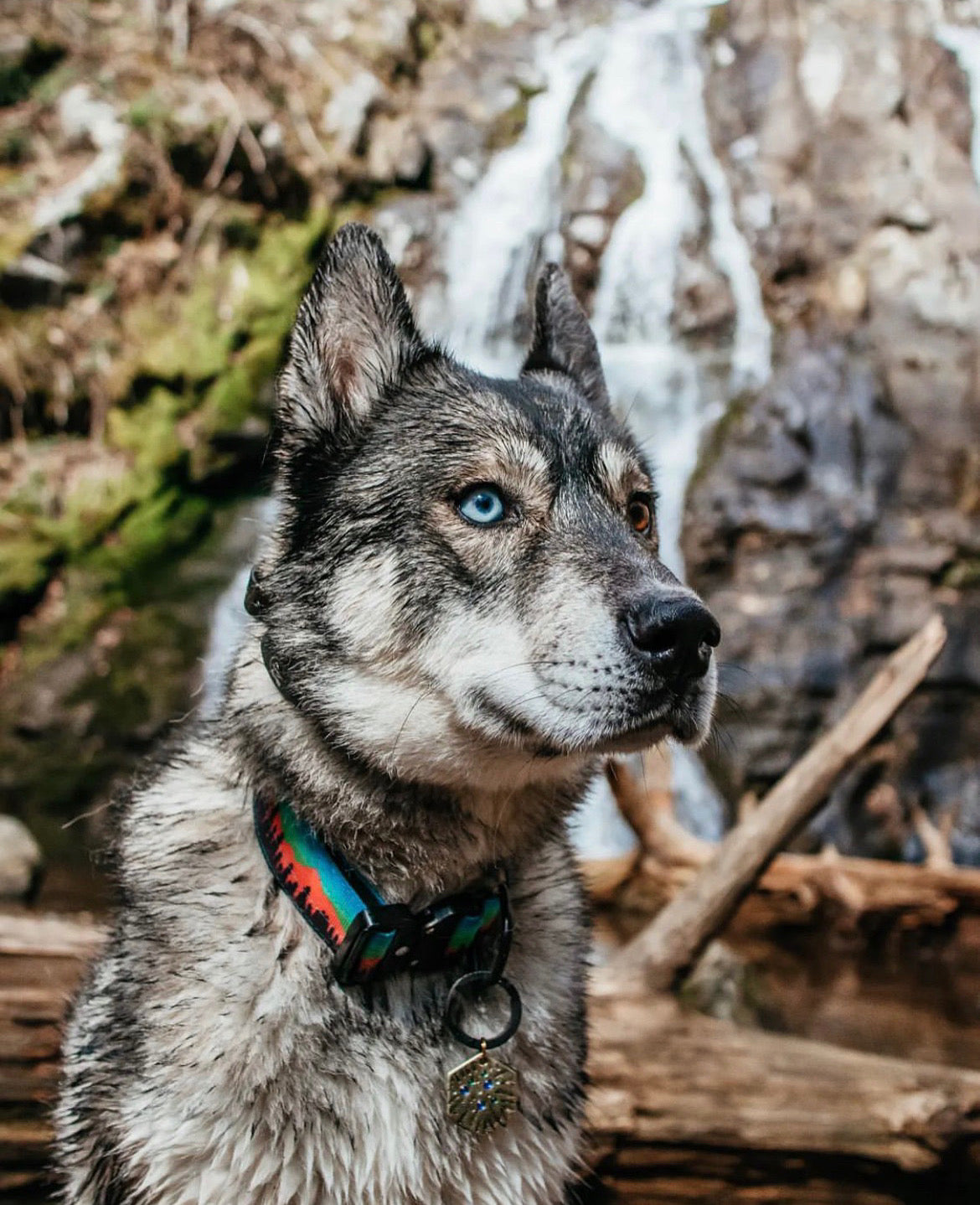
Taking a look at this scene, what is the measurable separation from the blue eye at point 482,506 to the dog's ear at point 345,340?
308 millimetres

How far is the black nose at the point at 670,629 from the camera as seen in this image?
1.76 m

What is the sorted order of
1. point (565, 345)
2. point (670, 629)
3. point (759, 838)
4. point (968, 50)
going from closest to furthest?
point (670, 629)
point (565, 345)
point (759, 838)
point (968, 50)

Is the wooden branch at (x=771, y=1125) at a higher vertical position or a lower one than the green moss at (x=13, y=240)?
lower

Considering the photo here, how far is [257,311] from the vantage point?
8461 millimetres

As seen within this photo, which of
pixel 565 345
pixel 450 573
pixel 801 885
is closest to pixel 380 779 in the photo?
pixel 450 573

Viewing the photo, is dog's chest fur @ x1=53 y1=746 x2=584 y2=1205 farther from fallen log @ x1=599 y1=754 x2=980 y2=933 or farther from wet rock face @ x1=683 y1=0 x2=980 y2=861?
wet rock face @ x1=683 y1=0 x2=980 y2=861

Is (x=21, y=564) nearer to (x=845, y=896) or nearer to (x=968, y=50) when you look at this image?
(x=845, y=896)

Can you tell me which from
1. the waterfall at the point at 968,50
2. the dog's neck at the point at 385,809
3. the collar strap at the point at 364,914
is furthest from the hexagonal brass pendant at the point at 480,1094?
the waterfall at the point at 968,50

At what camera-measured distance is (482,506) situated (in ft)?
6.68

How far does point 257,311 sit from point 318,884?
7.31 metres

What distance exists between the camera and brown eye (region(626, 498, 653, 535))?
90.6 inches

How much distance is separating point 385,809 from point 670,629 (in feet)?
1.98

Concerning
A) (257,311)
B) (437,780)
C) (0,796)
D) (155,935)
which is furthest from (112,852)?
(257,311)

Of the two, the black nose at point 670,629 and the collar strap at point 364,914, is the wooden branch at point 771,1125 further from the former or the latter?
the black nose at point 670,629
